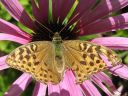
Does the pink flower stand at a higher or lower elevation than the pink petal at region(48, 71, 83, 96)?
higher

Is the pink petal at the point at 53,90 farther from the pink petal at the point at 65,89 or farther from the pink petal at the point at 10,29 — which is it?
the pink petal at the point at 10,29

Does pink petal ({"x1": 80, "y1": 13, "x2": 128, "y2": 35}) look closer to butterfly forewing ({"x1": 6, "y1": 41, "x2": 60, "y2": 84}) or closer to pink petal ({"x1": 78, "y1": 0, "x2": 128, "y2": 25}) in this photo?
pink petal ({"x1": 78, "y1": 0, "x2": 128, "y2": 25})

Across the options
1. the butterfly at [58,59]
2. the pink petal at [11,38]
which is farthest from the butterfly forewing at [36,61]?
the pink petal at [11,38]

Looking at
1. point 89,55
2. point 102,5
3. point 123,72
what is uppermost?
point 102,5

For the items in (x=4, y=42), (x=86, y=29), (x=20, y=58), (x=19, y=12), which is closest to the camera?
(x=20, y=58)

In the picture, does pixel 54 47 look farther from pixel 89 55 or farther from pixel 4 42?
pixel 4 42

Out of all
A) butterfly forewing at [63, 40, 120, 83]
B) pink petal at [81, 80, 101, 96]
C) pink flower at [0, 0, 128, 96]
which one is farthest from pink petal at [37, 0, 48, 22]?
pink petal at [81, 80, 101, 96]

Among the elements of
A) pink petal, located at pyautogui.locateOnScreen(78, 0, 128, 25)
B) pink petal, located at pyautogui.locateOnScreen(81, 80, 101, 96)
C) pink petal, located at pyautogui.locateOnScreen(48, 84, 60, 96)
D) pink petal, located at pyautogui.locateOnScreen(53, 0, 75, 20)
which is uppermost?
pink petal, located at pyautogui.locateOnScreen(53, 0, 75, 20)

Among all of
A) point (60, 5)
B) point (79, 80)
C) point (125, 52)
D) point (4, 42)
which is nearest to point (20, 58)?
point (79, 80)
